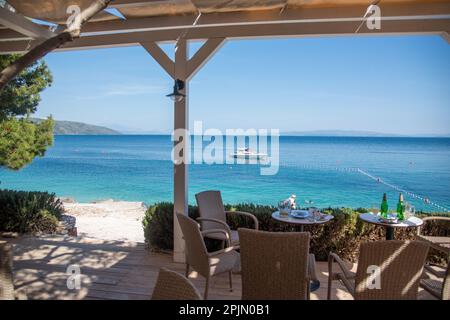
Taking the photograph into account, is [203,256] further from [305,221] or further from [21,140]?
[21,140]

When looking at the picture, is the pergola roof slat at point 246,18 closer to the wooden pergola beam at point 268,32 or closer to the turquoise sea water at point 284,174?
the wooden pergola beam at point 268,32

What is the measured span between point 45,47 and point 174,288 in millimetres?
1490

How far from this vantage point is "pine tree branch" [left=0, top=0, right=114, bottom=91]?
1580mm

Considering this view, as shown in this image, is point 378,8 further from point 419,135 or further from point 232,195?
point 419,135

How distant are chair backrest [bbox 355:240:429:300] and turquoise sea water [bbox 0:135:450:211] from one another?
14.8 m

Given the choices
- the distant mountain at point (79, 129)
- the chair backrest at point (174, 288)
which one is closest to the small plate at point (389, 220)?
the chair backrest at point (174, 288)

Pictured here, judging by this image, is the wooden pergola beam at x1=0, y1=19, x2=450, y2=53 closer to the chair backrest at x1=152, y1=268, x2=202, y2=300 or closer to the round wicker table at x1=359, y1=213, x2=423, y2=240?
the round wicker table at x1=359, y1=213, x2=423, y2=240

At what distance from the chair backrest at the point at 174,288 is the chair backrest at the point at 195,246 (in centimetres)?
115

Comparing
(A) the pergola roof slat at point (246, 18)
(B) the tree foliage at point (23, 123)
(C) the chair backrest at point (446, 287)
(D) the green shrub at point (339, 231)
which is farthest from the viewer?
(B) the tree foliage at point (23, 123)

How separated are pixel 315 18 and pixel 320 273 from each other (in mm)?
2835

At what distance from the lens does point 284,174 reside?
21.6m

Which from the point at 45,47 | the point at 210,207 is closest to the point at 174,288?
the point at 45,47

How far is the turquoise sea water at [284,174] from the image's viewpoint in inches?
708

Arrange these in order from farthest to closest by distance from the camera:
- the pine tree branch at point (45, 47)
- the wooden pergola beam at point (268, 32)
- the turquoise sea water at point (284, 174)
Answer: the turquoise sea water at point (284, 174) < the wooden pergola beam at point (268, 32) < the pine tree branch at point (45, 47)
